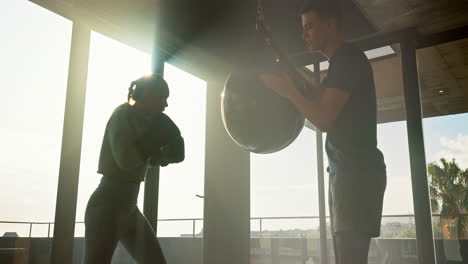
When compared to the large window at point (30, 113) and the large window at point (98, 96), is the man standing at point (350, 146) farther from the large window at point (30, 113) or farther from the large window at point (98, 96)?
the large window at point (30, 113)

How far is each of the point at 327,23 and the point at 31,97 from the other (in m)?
2.28

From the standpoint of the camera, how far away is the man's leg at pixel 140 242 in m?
1.95

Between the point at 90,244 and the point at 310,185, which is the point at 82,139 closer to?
the point at 90,244

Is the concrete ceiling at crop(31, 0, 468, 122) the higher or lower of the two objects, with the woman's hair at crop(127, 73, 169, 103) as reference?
higher

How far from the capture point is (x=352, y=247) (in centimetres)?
122

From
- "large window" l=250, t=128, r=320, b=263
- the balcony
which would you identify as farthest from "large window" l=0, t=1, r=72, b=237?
"large window" l=250, t=128, r=320, b=263

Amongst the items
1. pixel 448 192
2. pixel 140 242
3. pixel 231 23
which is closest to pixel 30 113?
pixel 140 242

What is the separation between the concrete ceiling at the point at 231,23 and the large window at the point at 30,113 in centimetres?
35

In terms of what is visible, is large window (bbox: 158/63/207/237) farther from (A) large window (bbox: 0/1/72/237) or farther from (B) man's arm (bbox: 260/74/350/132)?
(B) man's arm (bbox: 260/74/350/132)

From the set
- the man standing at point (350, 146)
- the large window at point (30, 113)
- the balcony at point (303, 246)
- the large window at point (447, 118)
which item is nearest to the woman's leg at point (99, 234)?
the large window at point (30, 113)

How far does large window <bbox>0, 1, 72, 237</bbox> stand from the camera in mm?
2629

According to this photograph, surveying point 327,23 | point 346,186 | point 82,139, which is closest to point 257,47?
point 327,23

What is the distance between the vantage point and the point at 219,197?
454cm

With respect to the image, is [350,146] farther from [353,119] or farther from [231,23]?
[231,23]
